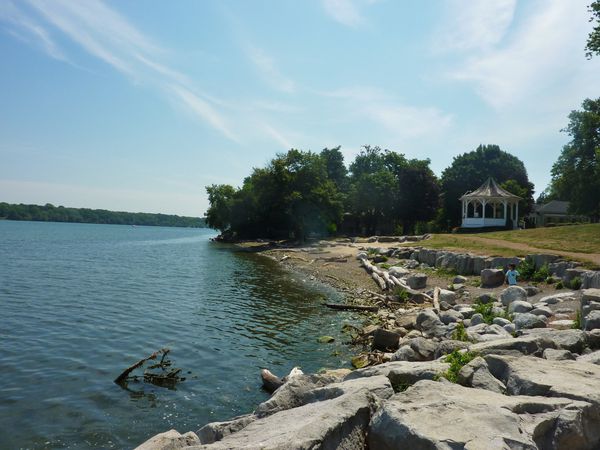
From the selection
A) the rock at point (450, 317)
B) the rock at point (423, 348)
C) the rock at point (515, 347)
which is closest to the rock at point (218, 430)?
the rock at point (515, 347)

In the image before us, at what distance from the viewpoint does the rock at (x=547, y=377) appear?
615 cm

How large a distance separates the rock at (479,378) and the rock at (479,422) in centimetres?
60

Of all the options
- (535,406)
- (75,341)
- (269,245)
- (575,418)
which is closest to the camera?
(575,418)

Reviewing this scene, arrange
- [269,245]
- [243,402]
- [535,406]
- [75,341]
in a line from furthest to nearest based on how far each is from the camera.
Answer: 1. [269,245]
2. [75,341]
3. [243,402]
4. [535,406]

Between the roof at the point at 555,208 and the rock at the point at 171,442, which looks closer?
the rock at the point at 171,442

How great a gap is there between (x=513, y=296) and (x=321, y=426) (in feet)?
47.4

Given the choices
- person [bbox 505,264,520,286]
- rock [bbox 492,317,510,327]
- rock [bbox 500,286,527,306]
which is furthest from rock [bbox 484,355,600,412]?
person [bbox 505,264,520,286]

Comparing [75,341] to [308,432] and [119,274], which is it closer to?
[308,432]

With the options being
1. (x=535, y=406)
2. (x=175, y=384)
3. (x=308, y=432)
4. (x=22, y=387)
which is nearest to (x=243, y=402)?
(x=175, y=384)

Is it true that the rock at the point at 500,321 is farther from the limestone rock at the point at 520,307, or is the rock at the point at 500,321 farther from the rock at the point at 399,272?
the rock at the point at 399,272

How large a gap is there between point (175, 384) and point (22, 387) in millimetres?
3467

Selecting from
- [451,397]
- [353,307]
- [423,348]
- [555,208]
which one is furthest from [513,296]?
[555,208]

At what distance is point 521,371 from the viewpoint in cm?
702

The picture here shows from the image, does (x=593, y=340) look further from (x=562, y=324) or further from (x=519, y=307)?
(x=519, y=307)
